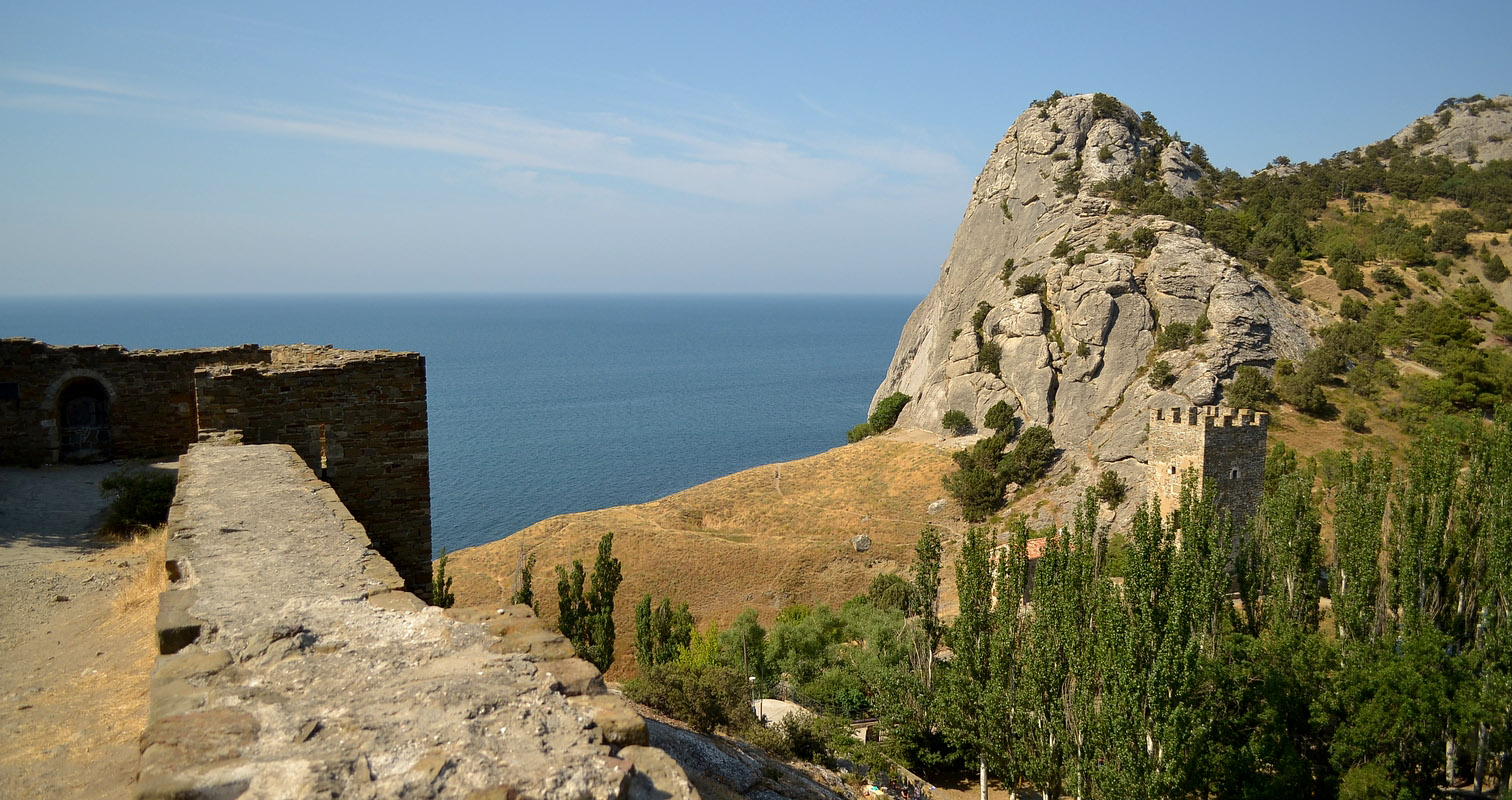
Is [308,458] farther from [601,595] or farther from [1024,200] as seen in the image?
[1024,200]

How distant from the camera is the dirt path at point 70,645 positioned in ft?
19.3

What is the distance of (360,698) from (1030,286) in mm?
55178

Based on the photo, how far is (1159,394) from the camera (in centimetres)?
4497

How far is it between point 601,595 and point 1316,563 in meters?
20.6

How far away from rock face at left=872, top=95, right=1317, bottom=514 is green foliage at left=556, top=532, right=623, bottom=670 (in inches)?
1001

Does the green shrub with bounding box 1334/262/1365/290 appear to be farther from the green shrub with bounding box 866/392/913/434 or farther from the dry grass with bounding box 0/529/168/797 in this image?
the dry grass with bounding box 0/529/168/797

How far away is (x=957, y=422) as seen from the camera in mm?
52656

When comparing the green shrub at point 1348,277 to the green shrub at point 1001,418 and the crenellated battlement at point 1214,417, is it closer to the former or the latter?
the green shrub at point 1001,418

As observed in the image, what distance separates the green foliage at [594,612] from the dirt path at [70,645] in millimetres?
13958

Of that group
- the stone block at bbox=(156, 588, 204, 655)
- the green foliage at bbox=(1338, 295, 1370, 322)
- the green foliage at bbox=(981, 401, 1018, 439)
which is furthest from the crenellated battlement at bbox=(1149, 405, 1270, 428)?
the stone block at bbox=(156, 588, 204, 655)

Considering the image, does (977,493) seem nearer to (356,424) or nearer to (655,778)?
(356,424)

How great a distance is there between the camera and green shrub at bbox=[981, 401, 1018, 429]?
4991cm

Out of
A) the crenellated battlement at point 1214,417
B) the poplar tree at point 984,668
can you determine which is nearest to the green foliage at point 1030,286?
the crenellated battlement at point 1214,417

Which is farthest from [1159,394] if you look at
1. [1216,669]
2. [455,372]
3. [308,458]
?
[455,372]
